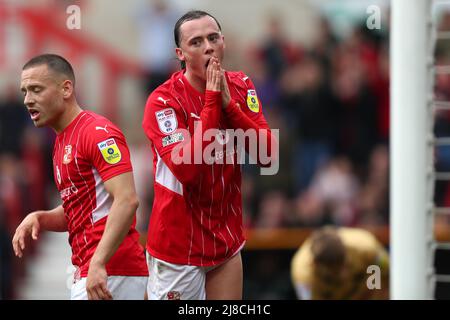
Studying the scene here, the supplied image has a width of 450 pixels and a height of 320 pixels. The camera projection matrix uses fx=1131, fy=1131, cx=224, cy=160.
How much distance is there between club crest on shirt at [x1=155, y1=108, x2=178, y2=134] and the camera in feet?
19.5

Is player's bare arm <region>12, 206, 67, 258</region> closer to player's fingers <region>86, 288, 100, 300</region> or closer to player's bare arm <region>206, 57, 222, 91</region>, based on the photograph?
player's fingers <region>86, 288, 100, 300</region>

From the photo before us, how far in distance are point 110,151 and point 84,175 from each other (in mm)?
220

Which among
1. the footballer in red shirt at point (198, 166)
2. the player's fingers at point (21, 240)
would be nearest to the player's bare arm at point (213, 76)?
the footballer in red shirt at point (198, 166)

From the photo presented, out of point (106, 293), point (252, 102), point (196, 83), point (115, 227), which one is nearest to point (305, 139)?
point (252, 102)

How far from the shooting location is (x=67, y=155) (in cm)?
591

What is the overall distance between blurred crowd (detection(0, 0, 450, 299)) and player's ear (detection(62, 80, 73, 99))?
6725 mm

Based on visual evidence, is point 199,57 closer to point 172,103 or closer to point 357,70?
point 172,103

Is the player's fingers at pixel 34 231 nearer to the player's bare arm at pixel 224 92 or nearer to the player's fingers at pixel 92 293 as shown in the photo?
the player's fingers at pixel 92 293

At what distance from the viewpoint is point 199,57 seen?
19.3ft

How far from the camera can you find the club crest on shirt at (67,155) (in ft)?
19.3

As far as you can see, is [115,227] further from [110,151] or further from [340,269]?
[340,269]

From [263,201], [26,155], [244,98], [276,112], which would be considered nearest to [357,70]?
Answer: [276,112]

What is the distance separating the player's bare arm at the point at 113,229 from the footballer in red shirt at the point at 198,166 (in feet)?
0.98
